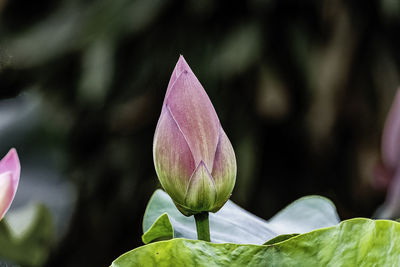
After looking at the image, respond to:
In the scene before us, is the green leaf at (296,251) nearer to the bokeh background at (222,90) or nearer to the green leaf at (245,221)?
the green leaf at (245,221)

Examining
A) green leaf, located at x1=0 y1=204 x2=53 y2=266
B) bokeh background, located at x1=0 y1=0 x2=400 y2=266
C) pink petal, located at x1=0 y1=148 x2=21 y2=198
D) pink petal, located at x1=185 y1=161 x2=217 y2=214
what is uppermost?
pink petal, located at x1=0 y1=148 x2=21 y2=198

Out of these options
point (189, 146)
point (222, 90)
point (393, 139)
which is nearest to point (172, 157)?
point (189, 146)

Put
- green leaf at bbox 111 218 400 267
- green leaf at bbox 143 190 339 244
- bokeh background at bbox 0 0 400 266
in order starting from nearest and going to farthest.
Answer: green leaf at bbox 111 218 400 267, green leaf at bbox 143 190 339 244, bokeh background at bbox 0 0 400 266

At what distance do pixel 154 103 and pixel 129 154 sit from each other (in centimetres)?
16

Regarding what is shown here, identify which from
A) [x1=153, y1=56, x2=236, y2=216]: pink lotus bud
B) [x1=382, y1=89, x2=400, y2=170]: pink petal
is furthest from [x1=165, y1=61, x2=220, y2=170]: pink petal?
[x1=382, y1=89, x2=400, y2=170]: pink petal

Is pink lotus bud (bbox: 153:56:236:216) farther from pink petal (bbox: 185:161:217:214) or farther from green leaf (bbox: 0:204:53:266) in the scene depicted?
green leaf (bbox: 0:204:53:266)

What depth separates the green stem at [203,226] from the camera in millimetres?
274

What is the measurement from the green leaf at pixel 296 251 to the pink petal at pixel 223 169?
0.04 m

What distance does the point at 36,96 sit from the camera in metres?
1.72

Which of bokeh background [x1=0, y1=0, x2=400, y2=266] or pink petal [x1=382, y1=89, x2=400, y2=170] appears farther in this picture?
bokeh background [x1=0, y1=0, x2=400, y2=266]

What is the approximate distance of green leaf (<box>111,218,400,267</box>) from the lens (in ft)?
0.77

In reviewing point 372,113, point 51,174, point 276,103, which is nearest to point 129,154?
point 276,103

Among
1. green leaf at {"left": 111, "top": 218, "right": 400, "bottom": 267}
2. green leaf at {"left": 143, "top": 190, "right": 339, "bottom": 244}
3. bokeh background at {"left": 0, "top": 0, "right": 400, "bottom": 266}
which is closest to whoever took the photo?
green leaf at {"left": 111, "top": 218, "right": 400, "bottom": 267}

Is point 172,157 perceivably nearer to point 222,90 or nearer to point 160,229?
point 160,229
